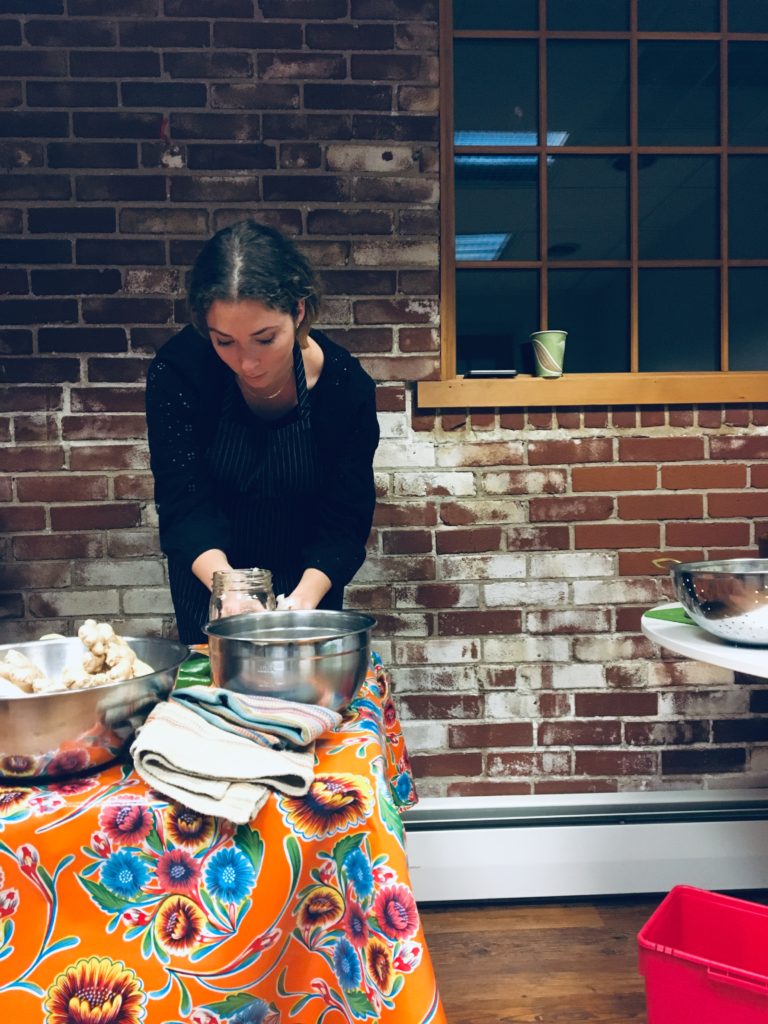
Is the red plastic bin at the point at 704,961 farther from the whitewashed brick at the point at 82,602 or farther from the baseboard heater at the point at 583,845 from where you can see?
the whitewashed brick at the point at 82,602

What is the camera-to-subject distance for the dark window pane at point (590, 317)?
1050 cm

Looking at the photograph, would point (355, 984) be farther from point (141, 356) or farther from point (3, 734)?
point (141, 356)


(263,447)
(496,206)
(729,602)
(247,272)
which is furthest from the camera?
(496,206)

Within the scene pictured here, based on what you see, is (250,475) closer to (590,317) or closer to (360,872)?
(360,872)

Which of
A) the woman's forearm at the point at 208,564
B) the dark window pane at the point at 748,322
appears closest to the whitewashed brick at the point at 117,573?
the woman's forearm at the point at 208,564

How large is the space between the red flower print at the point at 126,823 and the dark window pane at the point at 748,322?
636 cm

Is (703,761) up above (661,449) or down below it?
below

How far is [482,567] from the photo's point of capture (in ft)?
6.80

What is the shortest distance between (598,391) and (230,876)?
5.47 ft

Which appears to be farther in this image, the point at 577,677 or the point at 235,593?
the point at 577,677

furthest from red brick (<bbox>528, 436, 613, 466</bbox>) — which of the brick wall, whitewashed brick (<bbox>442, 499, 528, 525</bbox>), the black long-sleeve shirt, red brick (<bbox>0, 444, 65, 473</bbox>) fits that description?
red brick (<bbox>0, 444, 65, 473</bbox>)

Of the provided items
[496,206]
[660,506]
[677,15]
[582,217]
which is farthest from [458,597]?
[582,217]

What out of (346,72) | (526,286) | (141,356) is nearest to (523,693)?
(141,356)

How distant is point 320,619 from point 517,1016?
1154 millimetres
